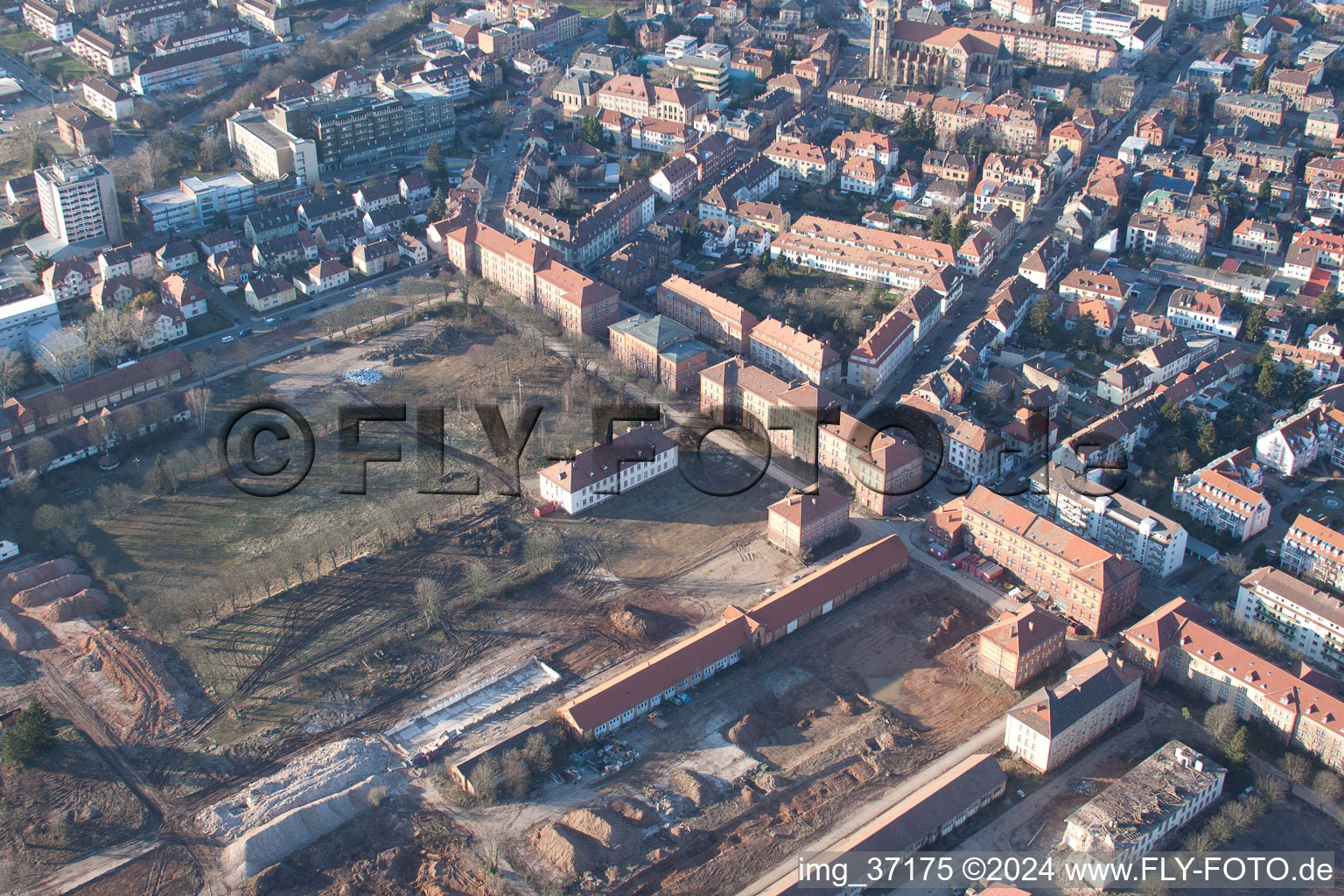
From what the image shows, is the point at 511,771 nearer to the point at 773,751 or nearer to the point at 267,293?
the point at 773,751

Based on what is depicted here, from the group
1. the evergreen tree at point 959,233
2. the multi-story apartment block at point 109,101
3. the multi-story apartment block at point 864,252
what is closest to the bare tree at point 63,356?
the multi-story apartment block at point 109,101

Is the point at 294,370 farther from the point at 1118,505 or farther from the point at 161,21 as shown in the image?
the point at 161,21

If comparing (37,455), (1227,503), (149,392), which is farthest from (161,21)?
(1227,503)

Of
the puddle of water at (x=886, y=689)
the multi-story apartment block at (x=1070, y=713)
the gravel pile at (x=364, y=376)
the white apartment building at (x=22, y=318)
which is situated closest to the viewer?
the multi-story apartment block at (x=1070, y=713)

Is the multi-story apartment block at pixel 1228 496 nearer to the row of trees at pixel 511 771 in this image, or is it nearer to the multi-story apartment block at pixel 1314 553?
the multi-story apartment block at pixel 1314 553

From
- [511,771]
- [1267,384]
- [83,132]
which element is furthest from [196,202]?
[1267,384]

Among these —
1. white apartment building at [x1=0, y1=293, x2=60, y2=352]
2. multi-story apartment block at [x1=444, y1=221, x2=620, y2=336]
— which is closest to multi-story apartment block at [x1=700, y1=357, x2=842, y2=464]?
multi-story apartment block at [x1=444, y1=221, x2=620, y2=336]

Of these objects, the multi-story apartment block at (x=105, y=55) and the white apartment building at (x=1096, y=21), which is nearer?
the multi-story apartment block at (x=105, y=55)

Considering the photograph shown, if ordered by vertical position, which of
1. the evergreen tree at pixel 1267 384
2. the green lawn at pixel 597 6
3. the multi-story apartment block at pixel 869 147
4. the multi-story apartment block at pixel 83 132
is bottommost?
the evergreen tree at pixel 1267 384
